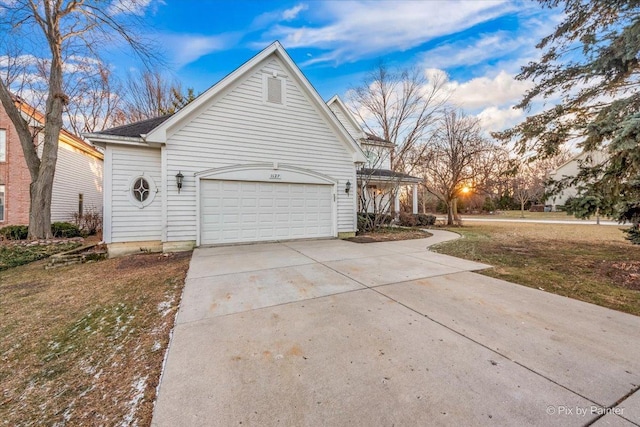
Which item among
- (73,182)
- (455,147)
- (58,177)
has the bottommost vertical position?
(73,182)

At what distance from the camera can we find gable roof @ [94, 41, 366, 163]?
295 inches

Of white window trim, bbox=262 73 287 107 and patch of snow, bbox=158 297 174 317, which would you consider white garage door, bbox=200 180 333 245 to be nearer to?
white window trim, bbox=262 73 287 107

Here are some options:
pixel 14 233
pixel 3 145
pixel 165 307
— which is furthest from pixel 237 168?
pixel 3 145

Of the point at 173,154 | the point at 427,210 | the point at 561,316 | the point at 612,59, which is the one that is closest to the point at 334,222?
the point at 173,154

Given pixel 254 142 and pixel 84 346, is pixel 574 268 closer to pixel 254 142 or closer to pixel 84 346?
pixel 84 346

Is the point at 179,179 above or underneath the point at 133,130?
underneath

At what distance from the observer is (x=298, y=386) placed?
6.59 feet

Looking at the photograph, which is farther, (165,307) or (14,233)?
(14,233)

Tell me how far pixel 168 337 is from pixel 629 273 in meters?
7.94

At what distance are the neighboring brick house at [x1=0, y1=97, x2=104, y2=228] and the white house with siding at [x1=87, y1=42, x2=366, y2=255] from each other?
9.34 meters

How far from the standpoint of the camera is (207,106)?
8227 mm

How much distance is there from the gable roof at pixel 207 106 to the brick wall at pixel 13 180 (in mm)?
9249

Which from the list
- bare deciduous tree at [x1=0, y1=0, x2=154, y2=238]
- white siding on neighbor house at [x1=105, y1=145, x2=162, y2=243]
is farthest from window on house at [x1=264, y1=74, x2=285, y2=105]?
bare deciduous tree at [x1=0, y1=0, x2=154, y2=238]

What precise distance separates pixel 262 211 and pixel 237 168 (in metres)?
1.65
